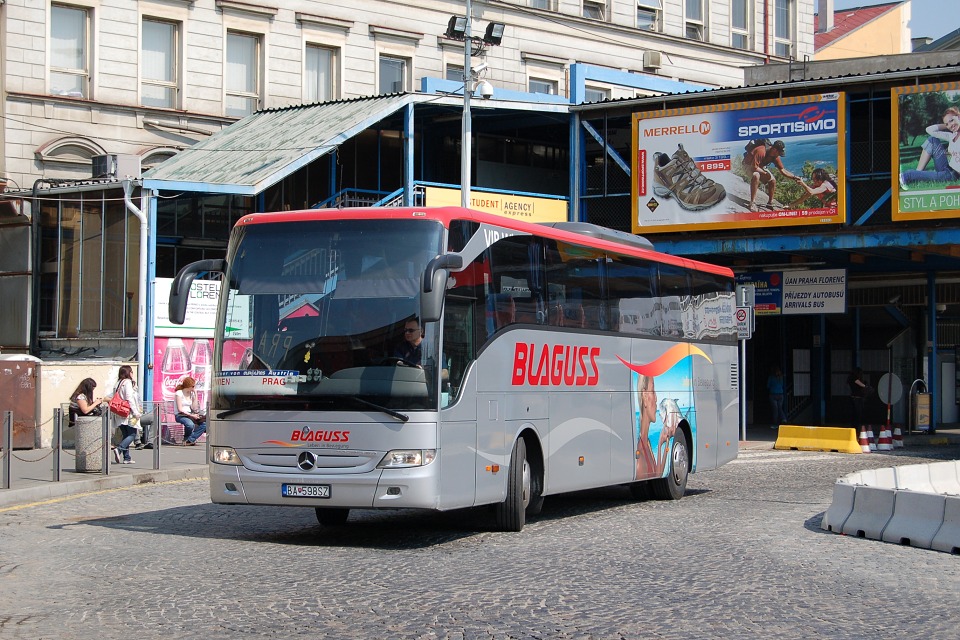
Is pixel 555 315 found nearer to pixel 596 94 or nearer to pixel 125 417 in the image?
pixel 125 417

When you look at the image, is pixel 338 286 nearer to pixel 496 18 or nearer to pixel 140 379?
pixel 140 379

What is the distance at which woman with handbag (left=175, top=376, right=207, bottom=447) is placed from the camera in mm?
24281

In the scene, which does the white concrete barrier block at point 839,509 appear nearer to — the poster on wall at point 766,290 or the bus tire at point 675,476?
the bus tire at point 675,476

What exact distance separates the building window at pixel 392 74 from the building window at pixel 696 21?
14427 mm

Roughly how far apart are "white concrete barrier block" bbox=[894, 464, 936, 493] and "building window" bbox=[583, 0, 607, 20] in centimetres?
3313

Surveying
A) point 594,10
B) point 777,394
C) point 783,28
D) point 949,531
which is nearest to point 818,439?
point 777,394

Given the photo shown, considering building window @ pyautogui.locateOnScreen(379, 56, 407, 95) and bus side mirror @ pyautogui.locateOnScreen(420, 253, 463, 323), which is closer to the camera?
bus side mirror @ pyautogui.locateOnScreen(420, 253, 463, 323)

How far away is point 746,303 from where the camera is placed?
2762cm

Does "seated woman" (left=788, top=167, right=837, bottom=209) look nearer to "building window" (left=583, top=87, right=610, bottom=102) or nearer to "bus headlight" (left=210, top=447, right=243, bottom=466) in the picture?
"building window" (left=583, top=87, right=610, bottom=102)

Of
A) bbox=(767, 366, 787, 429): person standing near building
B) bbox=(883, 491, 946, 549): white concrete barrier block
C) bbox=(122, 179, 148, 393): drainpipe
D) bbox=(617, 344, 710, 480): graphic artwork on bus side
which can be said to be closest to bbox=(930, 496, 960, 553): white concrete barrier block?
bbox=(883, 491, 946, 549): white concrete barrier block

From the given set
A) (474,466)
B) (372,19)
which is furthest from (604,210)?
(474,466)

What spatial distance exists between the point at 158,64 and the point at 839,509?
2785 centimetres

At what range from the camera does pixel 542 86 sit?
45.8 m

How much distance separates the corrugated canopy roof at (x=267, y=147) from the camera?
1076 inches
